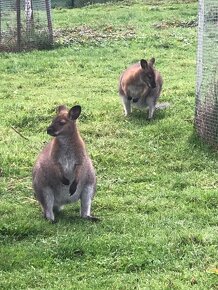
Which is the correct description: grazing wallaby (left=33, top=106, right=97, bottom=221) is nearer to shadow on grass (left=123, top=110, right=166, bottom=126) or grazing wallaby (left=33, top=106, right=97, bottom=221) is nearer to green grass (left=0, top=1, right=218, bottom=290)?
green grass (left=0, top=1, right=218, bottom=290)

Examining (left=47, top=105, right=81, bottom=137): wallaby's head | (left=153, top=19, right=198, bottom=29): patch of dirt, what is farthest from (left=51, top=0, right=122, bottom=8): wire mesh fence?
(left=47, top=105, right=81, bottom=137): wallaby's head

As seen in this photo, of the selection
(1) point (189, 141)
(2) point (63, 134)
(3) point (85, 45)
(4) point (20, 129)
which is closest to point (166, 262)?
(2) point (63, 134)

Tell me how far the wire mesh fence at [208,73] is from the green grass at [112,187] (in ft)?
0.69

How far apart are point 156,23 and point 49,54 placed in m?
4.93

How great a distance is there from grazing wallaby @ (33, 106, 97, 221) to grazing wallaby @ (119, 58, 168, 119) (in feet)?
11.2

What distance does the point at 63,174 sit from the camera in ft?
18.8

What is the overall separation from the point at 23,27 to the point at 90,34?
2147mm

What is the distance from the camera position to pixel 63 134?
5863 mm

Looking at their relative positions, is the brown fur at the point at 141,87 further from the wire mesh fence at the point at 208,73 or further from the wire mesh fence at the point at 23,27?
the wire mesh fence at the point at 23,27

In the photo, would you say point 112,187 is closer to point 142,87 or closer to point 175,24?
point 142,87

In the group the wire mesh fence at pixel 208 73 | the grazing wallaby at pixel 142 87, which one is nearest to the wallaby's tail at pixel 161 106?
the grazing wallaby at pixel 142 87

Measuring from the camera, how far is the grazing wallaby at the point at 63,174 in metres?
5.73

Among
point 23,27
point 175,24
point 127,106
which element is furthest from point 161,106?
point 175,24

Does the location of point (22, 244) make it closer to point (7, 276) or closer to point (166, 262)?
point (7, 276)
